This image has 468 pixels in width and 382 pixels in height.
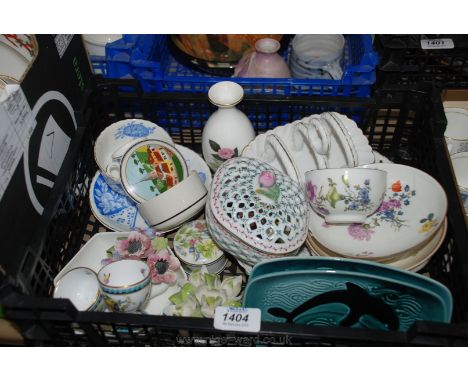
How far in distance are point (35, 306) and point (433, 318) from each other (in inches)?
24.6

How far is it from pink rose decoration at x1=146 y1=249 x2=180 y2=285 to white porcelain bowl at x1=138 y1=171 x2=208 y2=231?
0.19 feet

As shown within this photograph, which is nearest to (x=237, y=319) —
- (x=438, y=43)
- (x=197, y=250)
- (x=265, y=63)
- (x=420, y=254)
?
(x=197, y=250)

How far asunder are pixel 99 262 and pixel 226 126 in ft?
1.26

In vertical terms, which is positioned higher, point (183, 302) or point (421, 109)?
point (421, 109)

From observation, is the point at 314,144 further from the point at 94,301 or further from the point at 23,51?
the point at 23,51

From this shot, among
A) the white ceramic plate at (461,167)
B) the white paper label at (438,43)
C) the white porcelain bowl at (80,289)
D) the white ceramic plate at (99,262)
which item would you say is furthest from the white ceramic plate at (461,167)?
the white porcelain bowl at (80,289)

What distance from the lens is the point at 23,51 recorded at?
1109 mm

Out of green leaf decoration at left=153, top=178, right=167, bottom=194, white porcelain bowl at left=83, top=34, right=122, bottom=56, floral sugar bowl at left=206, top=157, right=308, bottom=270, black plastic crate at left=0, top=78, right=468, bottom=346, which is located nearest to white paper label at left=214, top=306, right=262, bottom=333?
black plastic crate at left=0, top=78, right=468, bottom=346

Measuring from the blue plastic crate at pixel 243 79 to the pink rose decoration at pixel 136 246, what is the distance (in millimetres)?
404

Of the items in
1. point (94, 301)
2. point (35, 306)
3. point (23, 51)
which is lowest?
point (94, 301)

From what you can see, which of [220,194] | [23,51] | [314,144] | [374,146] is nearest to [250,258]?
[220,194]

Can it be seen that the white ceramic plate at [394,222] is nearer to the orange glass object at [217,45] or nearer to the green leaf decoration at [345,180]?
the green leaf decoration at [345,180]

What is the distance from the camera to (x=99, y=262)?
0.98 m

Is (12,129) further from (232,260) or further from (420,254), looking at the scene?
(420,254)
